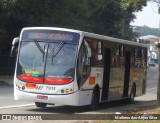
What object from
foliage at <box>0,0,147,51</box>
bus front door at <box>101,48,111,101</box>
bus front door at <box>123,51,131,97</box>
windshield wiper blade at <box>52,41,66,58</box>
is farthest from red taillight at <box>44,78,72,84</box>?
foliage at <box>0,0,147,51</box>

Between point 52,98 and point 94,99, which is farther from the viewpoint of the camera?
point 94,99

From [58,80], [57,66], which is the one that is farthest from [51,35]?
[58,80]

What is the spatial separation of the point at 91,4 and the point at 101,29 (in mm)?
3703

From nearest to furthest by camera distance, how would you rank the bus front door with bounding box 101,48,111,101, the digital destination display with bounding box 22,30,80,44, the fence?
1. the digital destination display with bounding box 22,30,80,44
2. the bus front door with bounding box 101,48,111,101
3. the fence

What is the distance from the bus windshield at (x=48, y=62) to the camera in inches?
659

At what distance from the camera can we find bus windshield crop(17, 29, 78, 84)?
16.7 meters

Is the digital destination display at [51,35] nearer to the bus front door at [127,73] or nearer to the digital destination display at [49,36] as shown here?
the digital destination display at [49,36]

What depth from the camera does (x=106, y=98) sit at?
20.2 metres

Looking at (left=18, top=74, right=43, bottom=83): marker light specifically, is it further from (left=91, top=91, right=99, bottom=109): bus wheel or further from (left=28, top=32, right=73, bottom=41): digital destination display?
(left=91, top=91, right=99, bottom=109): bus wheel

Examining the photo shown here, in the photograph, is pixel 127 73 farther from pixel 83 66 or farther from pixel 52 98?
pixel 52 98

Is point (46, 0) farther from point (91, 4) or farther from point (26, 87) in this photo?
point (26, 87)

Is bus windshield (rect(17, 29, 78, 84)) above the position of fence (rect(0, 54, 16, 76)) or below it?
above

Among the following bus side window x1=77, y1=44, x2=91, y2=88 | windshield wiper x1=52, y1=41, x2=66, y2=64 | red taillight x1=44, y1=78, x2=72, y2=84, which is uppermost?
windshield wiper x1=52, y1=41, x2=66, y2=64

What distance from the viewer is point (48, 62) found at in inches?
667
